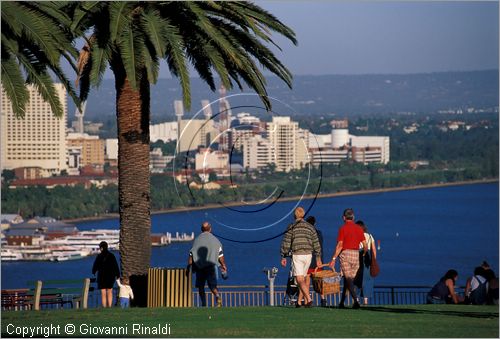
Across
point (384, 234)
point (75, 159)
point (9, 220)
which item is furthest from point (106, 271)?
point (75, 159)

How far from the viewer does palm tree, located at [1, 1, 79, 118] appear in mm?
16094

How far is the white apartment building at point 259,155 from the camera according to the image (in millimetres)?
91775

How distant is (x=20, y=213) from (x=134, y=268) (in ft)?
437

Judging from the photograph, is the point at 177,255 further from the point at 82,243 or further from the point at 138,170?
the point at 138,170

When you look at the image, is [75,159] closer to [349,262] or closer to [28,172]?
[28,172]

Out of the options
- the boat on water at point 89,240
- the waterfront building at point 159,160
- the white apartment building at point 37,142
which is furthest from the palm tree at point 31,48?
the white apartment building at point 37,142

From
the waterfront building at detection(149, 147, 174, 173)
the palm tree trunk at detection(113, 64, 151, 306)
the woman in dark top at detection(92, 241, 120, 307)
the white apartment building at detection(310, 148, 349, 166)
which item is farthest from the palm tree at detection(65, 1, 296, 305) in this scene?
the white apartment building at detection(310, 148, 349, 166)

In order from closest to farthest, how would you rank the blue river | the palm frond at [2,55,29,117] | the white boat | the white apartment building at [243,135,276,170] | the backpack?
the palm frond at [2,55,29,117], the backpack, the blue river, the white apartment building at [243,135,276,170], the white boat

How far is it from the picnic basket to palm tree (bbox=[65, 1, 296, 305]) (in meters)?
3.51

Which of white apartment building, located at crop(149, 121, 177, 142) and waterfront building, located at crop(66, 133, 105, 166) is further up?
white apartment building, located at crop(149, 121, 177, 142)

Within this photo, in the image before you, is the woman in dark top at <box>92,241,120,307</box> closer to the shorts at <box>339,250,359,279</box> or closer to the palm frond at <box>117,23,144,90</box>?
the palm frond at <box>117,23,144,90</box>

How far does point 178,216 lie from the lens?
128625 mm

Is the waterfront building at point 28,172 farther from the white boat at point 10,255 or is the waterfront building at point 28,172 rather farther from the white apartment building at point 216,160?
the white apartment building at point 216,160

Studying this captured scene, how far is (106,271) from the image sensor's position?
17.7m
